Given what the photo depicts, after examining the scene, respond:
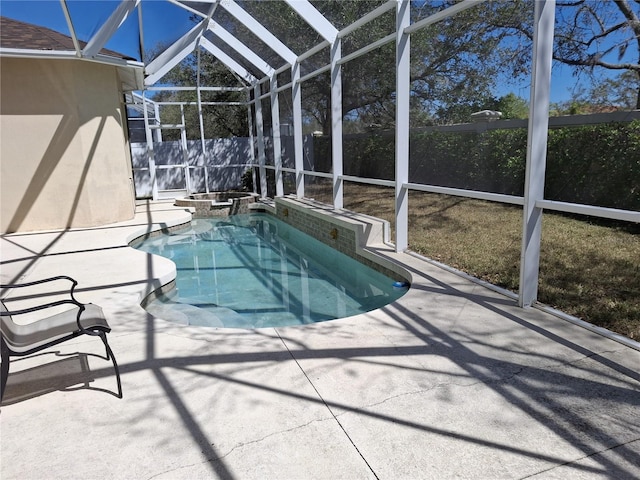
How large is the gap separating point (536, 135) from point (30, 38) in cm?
825

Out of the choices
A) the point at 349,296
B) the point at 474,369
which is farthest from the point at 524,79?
the point at 474,369

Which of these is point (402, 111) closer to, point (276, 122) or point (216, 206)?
point (276, 122)

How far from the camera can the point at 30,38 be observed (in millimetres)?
7508

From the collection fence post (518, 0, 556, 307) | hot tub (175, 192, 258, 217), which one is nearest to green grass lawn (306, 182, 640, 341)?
fence post (518, 0, 556, 307)

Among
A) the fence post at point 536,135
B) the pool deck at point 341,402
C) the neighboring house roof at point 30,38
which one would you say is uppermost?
the neighboring house roof at point 30,38

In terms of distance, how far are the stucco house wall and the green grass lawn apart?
4334 mm

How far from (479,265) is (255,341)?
10.3ft

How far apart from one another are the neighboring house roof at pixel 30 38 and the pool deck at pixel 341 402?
5.79 meters

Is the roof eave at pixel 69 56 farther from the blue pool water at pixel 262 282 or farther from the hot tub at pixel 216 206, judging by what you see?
the hot tub at pixel 216 206

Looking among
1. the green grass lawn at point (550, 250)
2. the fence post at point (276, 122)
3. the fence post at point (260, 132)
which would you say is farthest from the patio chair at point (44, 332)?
the fence post at point (260, 132)

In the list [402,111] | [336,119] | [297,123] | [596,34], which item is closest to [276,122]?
[297,123]

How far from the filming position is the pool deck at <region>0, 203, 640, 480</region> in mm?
1970

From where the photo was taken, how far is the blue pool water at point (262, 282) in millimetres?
4926

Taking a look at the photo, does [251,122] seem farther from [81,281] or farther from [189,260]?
[81,281]
